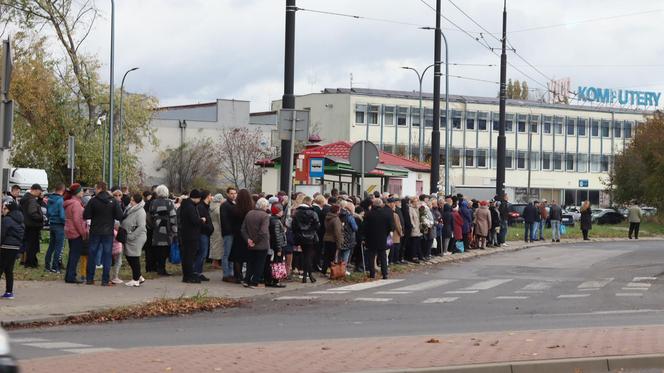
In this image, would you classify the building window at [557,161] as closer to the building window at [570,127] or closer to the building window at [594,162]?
the building window at [570,127]

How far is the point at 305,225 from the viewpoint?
2264cm

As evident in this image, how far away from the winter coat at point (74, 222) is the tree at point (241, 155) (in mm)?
68379

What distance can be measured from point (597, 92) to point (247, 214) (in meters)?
90.2

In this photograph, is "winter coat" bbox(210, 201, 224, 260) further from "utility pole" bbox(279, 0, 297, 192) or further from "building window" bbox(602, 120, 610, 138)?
"building window" bbox(602, 120, 610, 138)

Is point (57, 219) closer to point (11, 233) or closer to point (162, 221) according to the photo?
point (162, 221)

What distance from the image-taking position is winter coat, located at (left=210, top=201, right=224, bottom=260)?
2338 cm

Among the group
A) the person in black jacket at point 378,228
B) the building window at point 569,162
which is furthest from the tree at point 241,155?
the person in black jacket at point 378,228

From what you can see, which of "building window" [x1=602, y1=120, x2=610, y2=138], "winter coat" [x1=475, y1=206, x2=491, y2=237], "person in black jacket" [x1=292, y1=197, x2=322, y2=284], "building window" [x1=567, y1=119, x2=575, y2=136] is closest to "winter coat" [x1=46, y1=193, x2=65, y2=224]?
"person in black jacket" [x1=292, y1=197, x2=322, y2=284]

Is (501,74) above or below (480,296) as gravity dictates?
above

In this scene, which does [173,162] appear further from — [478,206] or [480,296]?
[480,296]

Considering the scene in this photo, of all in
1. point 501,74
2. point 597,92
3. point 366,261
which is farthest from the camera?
point 597,92

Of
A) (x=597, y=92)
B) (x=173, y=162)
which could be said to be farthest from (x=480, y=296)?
(x=597, y=92)

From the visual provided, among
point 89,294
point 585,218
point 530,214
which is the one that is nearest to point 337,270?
point 89,294

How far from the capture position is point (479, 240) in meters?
38.0
